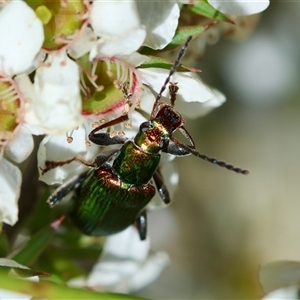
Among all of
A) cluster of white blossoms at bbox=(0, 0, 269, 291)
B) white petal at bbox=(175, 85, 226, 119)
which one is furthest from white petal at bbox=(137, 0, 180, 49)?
white petal at bbox=(175, 85, 226, 119)

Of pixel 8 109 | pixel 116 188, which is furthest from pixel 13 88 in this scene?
pixel 116 188

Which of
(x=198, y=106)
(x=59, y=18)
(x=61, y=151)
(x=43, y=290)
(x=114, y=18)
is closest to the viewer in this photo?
(x=43, y=290)

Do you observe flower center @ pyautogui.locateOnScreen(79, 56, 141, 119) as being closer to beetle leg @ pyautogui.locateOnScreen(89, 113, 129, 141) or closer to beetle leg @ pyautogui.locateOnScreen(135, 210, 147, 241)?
beetle leg @ pyautogui.locateOnScreen(89, 113, 129, 141)

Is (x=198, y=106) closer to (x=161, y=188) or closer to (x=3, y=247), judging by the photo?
(x=161, y=188)

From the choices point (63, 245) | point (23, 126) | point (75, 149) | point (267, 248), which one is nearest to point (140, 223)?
point (63, 245)

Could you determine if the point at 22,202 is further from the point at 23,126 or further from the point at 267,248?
the point at 267,248

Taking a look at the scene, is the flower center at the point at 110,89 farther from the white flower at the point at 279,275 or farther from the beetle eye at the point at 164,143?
the white flower at the point at 279,275
